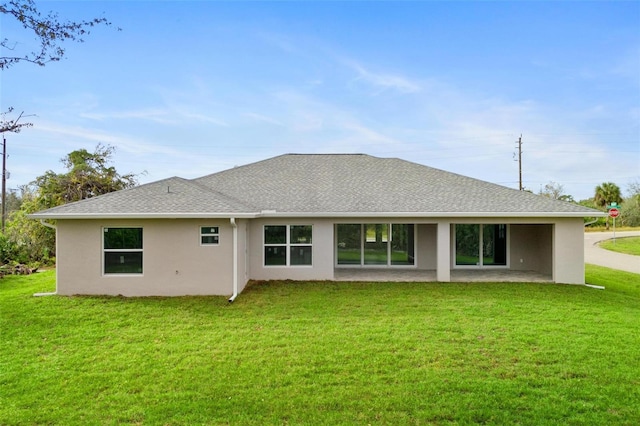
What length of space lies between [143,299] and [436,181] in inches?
470

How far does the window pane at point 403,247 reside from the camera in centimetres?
1477

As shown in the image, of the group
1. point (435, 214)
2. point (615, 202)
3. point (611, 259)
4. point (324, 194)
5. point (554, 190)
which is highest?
point (554, 190)

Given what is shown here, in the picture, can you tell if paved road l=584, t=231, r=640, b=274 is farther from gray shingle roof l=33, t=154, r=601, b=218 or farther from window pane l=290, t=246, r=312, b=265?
window pane l=290, t=246, r=312, b=265

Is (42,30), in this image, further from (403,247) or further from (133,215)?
(403,247)

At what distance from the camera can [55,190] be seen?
2114 centimetres

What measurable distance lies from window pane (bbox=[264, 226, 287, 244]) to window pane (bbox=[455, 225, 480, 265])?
732 centimetres

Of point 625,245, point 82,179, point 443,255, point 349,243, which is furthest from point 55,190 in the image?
point 625,245

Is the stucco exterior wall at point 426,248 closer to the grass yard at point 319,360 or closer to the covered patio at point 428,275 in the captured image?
the covered patio at point 428,275

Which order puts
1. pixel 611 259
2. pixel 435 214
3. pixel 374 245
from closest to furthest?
pixel 435 214 < pixel 374 245 < pixel 611 259

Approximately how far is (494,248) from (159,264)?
1297 cm

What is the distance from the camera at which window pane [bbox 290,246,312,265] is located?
41.9 feet

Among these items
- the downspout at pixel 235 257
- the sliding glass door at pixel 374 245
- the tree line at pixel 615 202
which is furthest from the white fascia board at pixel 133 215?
the tree line at pixel 615 202

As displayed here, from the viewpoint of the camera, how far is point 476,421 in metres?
4.23

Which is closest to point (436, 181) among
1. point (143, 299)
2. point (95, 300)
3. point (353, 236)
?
point (353, 236)
